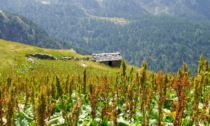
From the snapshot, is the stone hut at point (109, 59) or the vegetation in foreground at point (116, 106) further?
the stone hut at point (109, 59)

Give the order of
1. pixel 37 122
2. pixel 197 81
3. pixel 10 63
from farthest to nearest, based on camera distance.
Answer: pixel 10 63
pixel 197 81
pixel 37 122

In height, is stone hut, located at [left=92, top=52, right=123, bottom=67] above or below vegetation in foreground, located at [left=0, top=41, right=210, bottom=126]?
below

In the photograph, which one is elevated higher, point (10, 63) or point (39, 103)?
point (39, 103)

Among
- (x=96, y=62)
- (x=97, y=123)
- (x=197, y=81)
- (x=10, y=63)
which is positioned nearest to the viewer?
(x=197, y=81)

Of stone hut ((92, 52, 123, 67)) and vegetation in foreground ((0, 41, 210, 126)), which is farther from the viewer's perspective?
stone hut ((92, 52, 123, 67))

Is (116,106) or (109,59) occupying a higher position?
(116,106)

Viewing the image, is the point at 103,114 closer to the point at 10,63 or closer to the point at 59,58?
the point at 10,63

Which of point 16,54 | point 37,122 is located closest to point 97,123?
point 37,122

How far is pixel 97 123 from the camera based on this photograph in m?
3.87

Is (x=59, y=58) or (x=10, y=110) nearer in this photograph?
(x=10, y=110)

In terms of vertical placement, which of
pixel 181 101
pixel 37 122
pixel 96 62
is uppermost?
pixel 181 101

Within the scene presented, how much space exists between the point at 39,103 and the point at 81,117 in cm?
215

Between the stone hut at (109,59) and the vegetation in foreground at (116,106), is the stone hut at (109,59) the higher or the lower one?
the lower one

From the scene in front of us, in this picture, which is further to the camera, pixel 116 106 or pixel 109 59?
pixel 109 59
